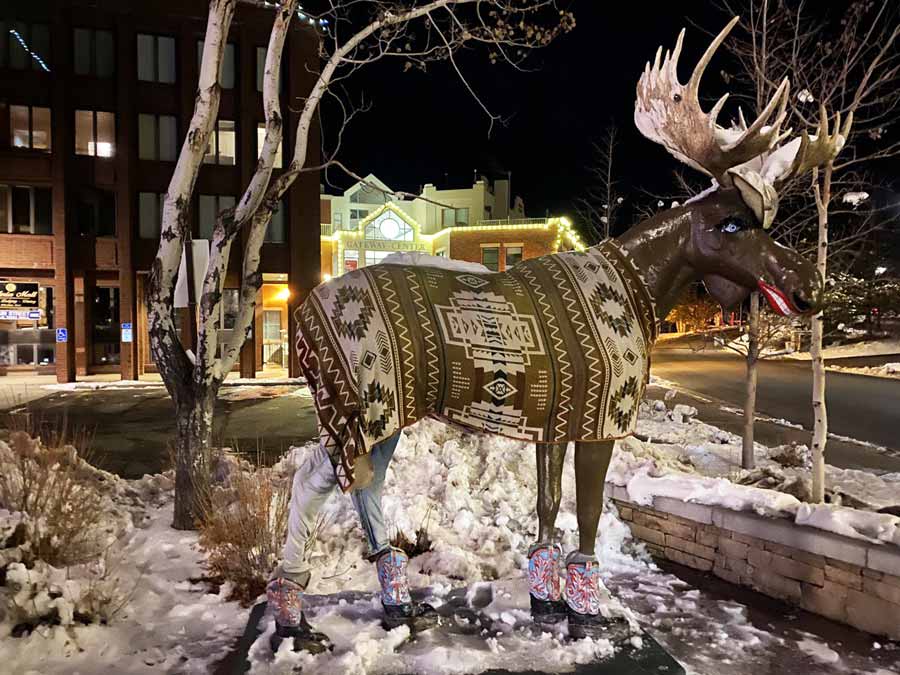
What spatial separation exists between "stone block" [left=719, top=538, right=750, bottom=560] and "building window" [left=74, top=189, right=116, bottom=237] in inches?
816

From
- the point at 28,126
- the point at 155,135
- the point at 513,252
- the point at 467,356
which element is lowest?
the point at 467,356

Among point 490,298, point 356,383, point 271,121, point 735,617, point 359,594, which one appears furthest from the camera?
point 271,121

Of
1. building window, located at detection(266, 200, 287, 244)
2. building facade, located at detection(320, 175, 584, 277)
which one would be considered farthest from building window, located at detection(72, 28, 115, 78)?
building facade, located at detection(320, 175, 584, 277)

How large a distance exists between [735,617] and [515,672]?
176 centimetres

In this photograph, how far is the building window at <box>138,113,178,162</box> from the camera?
1903 cm

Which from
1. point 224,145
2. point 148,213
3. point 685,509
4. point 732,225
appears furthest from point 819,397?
point 148,213

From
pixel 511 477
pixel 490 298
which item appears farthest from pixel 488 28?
pixel 511 477

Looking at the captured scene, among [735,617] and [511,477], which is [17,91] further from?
[735,617]

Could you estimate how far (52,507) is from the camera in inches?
139

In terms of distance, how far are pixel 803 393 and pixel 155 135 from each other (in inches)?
821

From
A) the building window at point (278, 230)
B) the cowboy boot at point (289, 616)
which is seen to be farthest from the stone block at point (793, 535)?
the building window at point (278, 230)

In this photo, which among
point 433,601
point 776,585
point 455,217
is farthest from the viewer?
point 455,217

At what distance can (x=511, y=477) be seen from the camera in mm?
5363

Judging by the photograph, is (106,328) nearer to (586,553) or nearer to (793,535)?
(586,553)
